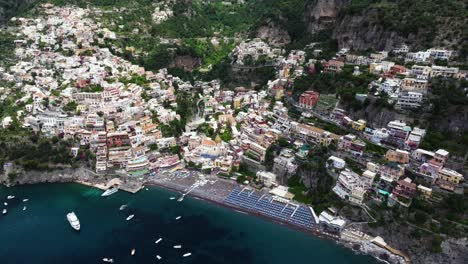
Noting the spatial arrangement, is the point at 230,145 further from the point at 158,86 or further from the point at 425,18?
the point at 425,18

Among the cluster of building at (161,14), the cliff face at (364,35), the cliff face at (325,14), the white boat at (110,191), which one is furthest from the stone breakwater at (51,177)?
the cluster of building at (161,14)

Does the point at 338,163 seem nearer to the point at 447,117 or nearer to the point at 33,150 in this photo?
the point at 447,117

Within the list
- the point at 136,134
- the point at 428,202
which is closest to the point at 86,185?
the point at 136,134

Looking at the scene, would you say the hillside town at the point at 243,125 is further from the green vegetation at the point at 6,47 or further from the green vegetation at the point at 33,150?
the green vegetation at the point at 6,47

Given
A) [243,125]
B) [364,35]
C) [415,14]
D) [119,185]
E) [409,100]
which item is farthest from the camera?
→ [364,35]

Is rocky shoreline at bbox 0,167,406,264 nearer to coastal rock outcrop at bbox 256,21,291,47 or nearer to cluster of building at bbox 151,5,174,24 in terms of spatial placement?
coastal rock outcrop at bbox 256,21,291,47

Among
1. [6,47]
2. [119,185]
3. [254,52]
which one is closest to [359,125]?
[119,185]
